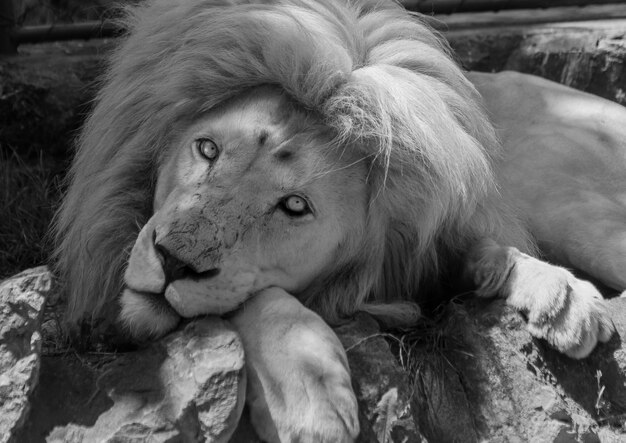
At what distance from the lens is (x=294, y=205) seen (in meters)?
2.50

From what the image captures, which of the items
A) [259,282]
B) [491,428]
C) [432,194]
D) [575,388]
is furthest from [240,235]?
[575,388]

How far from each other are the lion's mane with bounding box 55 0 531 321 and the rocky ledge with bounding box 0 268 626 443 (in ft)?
0.70

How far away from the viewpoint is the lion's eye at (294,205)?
2.50 meters

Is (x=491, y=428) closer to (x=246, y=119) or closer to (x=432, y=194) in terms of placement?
(x=432, y=194)

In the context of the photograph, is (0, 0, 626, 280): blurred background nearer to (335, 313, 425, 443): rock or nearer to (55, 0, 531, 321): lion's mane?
(55, 0, 531, 321): lion's mane

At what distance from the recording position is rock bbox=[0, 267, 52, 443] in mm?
2090

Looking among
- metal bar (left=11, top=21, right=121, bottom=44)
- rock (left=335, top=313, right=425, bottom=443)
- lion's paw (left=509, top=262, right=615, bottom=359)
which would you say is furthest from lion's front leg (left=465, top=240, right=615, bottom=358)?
metal bar (left=11, top=21, right=121, bottom=44)

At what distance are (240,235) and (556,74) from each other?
253 cm

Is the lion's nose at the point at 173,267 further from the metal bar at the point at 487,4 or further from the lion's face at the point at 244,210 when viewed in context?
the metal bar at the point at 487,4

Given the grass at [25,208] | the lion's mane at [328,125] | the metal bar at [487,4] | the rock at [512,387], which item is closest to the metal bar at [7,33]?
the grass at [25,208]

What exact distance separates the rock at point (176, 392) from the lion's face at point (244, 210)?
0.12 m

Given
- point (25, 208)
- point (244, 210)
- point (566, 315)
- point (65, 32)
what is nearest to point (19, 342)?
point (244, 210)

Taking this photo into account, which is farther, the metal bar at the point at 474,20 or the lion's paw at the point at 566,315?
the metal bar at the point at 474,20

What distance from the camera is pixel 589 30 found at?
4.43 meters
